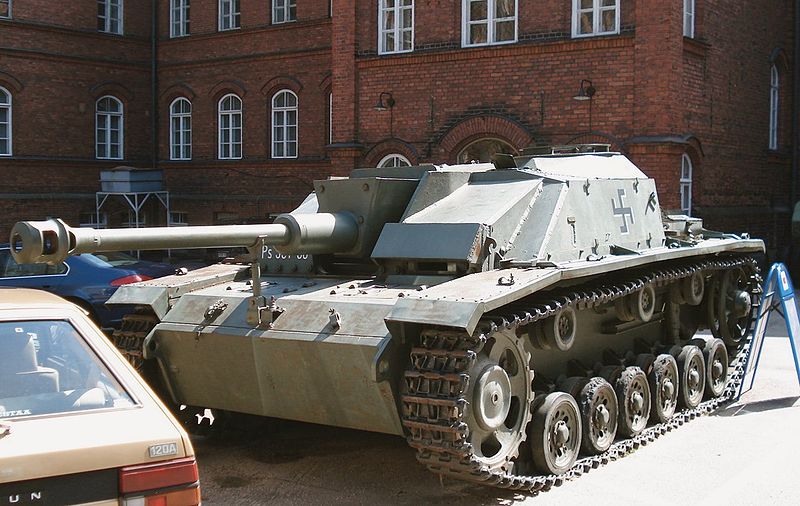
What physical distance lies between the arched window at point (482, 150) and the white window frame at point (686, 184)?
282 centimetres

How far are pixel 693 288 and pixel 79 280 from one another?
705 cm

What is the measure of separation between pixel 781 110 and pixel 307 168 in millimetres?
9900

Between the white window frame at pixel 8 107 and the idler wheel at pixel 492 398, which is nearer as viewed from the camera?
the idler wheel at pixel 492 398

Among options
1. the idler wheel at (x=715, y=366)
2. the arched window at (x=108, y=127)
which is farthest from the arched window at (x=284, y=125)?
the idler wheel at (x=715, y=366)

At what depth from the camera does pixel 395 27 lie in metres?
17.9

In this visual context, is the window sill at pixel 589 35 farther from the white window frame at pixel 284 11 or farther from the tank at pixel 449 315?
the white window frame at pixel 284 11

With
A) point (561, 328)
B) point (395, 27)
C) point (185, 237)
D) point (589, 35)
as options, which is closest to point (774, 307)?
point (561, 328)

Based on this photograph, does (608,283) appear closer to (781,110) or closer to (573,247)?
(573,247)

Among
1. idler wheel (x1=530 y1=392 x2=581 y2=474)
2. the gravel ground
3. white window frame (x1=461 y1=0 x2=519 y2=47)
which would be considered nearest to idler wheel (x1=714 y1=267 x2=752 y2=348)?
the gravel ground

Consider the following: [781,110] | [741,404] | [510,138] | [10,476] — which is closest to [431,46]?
[510,138]

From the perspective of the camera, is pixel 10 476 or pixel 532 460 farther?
pixel 532 460

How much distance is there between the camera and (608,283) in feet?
25.2

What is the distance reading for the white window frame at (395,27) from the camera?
1772 cm

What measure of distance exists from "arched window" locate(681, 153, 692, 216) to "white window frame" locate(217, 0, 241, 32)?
1184 cm
